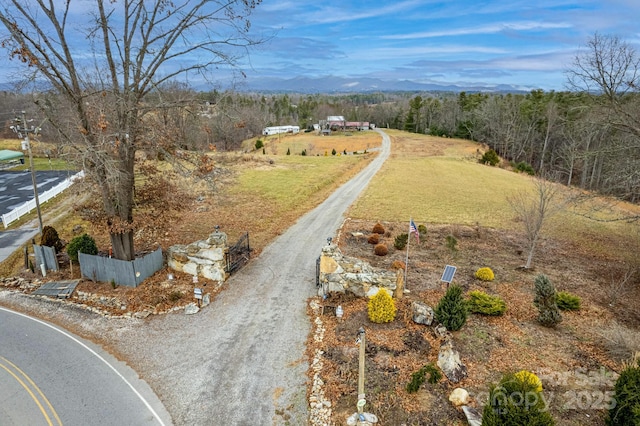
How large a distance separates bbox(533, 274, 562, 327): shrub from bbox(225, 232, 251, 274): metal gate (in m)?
13.6

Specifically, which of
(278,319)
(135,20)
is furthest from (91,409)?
(135,20)

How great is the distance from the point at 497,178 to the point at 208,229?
39.9 metres

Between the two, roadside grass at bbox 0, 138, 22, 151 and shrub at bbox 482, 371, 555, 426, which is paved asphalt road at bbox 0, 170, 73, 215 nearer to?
roadside grass at bbox 0, 138, 22, 151

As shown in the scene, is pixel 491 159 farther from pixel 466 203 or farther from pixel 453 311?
pixel 453 311

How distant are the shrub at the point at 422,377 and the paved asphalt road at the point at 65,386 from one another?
6.85 m

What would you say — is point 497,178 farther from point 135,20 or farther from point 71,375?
point 71,375

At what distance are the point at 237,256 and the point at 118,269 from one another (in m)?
5.69

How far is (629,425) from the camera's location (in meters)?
8.08

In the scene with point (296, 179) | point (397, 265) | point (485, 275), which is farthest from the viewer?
point (296, 179)

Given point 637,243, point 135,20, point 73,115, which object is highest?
point 135,20

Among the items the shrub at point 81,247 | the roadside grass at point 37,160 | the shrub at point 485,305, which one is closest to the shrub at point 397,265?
the shrub at point 485,305

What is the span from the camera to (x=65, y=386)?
36.1 feet

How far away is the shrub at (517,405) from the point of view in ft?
23.7

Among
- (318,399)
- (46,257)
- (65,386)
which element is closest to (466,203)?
(318,399)
